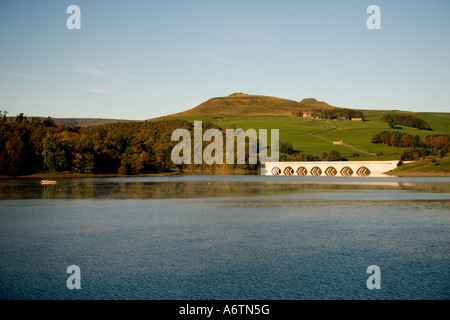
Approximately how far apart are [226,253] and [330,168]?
5923 inches

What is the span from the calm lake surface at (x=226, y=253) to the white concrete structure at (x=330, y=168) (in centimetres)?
11108

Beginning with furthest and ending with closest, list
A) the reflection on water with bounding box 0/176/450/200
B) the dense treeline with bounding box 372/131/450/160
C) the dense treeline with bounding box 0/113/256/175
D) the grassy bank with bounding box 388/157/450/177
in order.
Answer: the dense treeline with bounding box 372/131/450/160 → the grassy bank with bounding box 388/157/450/177 → the dense treeline with bounding box 0/113/256/175 → the reflection on water with bounding box 0/176/450/200

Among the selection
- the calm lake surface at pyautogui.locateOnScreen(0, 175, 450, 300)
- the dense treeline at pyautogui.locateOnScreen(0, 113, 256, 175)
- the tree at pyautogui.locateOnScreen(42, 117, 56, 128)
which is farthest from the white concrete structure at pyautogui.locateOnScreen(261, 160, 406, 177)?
the calm lake surface at pyautogui.locateOnScreen(0, 175, 450, 300)

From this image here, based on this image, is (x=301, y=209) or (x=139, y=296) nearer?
(x=139, y=296)

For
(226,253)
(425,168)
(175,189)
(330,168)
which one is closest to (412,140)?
(330,168)

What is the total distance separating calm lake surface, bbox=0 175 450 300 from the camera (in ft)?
70.1

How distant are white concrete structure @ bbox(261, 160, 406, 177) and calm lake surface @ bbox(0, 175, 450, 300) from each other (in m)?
111

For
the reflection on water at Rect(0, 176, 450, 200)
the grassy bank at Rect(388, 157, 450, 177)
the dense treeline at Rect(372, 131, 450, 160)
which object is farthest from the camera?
the dense treeline at Rect(372, 131, 450, 160)

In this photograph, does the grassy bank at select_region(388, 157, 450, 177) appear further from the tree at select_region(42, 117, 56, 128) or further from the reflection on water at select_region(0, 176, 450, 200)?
the tree at select_region(42, 117, 56, 128)

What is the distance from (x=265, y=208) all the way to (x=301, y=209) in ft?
13.7

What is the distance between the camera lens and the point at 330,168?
6841 inches

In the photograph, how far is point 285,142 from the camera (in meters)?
199

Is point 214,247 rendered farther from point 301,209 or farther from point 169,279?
point 301,209
